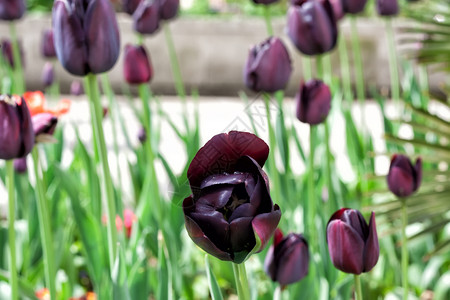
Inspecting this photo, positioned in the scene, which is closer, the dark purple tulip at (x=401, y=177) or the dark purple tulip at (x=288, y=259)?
the dark purple tulip at (x=288, y=259)

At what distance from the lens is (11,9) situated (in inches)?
55.6

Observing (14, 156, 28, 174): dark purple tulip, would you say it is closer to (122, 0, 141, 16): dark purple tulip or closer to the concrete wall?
(122, 0, 141, 16): dark purple tulip

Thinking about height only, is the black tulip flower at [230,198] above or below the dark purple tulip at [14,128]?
below

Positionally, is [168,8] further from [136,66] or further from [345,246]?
[345,246]

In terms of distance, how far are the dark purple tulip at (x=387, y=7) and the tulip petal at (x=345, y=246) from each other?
1105mm

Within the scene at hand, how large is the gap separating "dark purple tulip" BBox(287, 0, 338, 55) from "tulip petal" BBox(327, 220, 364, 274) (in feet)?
1.55

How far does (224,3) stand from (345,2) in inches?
273

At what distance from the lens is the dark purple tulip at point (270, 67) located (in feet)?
3.18

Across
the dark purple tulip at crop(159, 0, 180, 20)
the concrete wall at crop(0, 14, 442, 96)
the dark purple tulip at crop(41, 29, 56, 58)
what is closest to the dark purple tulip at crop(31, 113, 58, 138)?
the dark purple tulip at crop(159, 0, 180, 20)

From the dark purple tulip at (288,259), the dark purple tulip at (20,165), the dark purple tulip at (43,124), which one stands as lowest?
the dark purple tulip at (288,259)

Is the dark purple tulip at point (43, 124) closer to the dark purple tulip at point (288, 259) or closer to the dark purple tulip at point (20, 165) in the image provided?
the dark purple tulip at point (288, 259)

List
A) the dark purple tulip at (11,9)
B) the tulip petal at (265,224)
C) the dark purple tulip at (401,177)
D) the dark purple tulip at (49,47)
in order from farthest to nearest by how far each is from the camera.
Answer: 1. the dark purple tulip at (49,47)
2. the dark purple tulip at (11,9)
3. the dark purple tulip at (401,177)
4. the tulip petal at (265,224)

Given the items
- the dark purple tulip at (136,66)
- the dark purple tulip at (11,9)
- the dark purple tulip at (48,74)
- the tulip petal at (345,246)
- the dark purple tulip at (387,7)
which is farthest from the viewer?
the dark purple tulip at (48,74)

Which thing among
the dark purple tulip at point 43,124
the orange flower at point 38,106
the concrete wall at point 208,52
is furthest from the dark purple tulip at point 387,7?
the concrete wall at point 208,52
